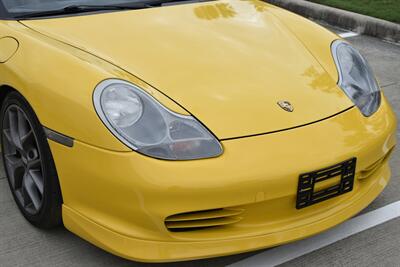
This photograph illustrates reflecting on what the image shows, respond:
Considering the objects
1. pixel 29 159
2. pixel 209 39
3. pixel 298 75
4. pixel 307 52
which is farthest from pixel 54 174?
pixel 307 52

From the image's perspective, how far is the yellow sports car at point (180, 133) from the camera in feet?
6.79

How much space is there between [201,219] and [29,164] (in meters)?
0.97

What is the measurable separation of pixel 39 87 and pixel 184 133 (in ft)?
2.23

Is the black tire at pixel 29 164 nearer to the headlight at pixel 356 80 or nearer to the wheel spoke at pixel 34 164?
the wheel spoke at pixel 34 164

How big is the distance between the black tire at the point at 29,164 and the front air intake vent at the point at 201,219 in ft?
1.84

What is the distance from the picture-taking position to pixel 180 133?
7.06 ft

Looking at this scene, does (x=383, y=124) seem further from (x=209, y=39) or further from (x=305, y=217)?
(x=209, y=39)

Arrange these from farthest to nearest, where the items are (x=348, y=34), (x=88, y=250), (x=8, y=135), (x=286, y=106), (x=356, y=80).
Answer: (x=348, y=34) → (x=8, y=135) → (x=356, y=80) → (x=88, y=250) → (x=286, y=106)

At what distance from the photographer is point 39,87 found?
2332 mm

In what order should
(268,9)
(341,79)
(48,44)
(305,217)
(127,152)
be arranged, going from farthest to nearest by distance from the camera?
(268,9) → (341,79) → (48,44) → (305,217) → (127,152)

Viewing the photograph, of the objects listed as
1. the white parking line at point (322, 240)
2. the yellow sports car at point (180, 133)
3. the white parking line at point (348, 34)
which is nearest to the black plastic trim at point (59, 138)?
the yellow sports car at point (180, 133)

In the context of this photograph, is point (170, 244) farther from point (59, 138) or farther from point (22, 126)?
point (22, 126)

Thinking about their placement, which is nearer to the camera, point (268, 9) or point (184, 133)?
point (184, 133)

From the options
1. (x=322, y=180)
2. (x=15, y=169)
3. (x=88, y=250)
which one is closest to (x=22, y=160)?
(x=15, y=169)
